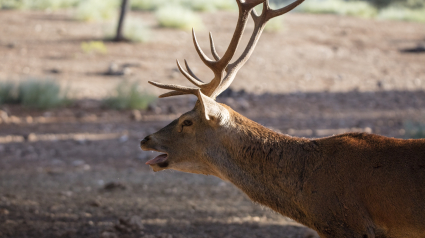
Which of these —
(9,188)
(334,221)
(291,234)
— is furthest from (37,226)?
(334,221)

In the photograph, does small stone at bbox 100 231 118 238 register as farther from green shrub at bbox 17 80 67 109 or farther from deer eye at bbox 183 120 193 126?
green shrub at bbox 17 80 67 109

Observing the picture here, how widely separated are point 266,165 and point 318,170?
407mm

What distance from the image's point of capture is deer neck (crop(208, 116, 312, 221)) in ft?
11.3

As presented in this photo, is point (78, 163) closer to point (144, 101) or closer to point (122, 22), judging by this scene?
point (144, 101)

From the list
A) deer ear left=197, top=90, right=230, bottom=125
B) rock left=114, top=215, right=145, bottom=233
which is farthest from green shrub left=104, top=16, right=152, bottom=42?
deer ear left=197, top=90, right=230, bottom=125

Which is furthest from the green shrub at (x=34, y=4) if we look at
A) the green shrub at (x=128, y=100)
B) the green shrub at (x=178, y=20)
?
the green shrub at (x=128, y=100)

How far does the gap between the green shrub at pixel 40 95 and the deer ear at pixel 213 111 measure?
24.7 ft

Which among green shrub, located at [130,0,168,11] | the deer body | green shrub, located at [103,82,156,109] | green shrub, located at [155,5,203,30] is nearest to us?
the deer body

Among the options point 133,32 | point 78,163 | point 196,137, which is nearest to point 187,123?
point 196,137

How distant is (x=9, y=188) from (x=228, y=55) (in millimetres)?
4154

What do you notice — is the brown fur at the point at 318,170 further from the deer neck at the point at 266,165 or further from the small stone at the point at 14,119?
the small stone at the point at 14,119

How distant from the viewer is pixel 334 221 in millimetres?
3156

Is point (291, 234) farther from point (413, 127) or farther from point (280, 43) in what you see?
point (280, 43)

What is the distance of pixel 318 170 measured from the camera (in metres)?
3.38
